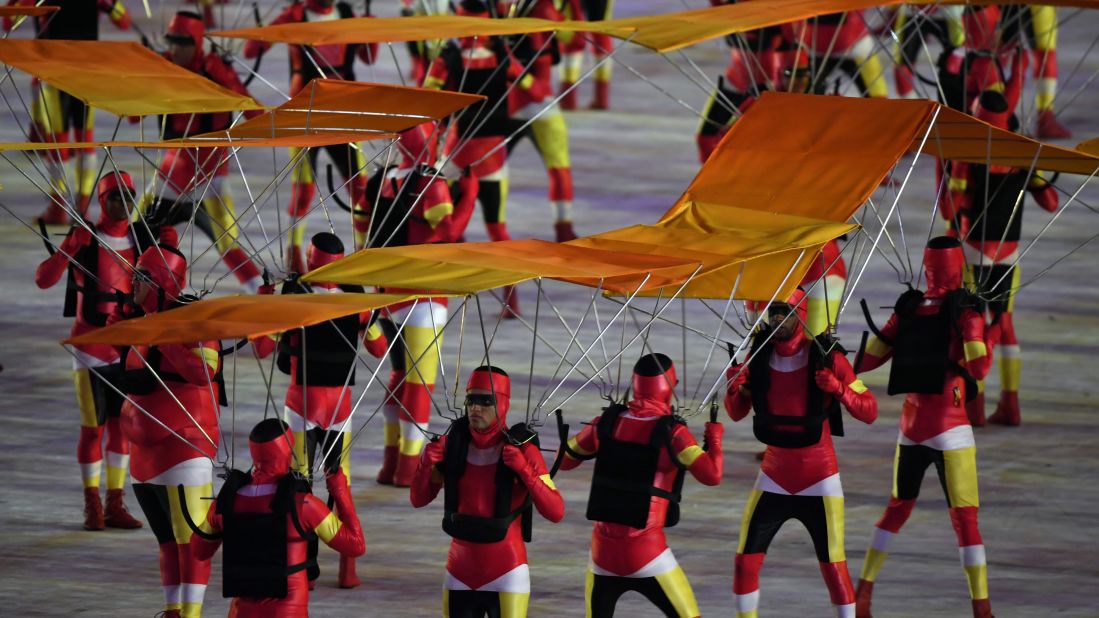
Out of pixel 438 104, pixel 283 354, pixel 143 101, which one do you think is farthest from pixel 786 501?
pixel 143 101

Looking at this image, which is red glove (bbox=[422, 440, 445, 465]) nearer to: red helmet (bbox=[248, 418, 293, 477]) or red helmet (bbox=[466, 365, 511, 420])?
red helmet (bbox=[466, 365, 511, 420])

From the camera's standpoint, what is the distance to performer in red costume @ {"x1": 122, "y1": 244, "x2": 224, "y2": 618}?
8297 millimetres

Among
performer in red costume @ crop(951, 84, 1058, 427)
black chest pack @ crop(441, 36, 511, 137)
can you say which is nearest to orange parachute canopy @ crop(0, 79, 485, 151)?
black chest pack @ crop(441, 36, 511, 137)

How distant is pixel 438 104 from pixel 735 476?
2641 millimetres

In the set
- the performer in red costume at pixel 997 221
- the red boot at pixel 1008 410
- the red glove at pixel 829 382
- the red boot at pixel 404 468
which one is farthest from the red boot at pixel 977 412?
the red glove at pixel 829 382

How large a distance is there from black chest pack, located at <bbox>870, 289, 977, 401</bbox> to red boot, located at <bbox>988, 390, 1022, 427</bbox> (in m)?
2.95

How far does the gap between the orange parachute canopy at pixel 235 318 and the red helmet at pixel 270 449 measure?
405 millimetres

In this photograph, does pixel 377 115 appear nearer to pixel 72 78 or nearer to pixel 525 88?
pixel 72 78

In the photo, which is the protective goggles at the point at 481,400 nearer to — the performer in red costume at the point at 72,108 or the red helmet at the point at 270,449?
the red helmet at the point at 270,449

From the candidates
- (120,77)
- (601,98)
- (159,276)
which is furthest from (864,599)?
(601,98)

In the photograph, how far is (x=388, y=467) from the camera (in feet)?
35.1

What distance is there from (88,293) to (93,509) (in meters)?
1.12

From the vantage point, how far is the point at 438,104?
10.3 m

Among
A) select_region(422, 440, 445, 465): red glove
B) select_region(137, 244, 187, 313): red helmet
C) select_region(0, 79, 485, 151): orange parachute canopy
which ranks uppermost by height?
select_region(0, 79, 485, 151): orange parachute canopy
